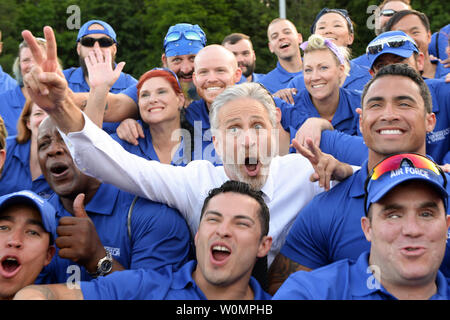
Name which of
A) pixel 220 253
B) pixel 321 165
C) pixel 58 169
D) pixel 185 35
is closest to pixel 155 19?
pixel 185 35

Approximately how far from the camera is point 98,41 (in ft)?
19.4

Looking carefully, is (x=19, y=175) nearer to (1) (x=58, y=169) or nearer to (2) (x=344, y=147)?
(1) (x=58, y=169)

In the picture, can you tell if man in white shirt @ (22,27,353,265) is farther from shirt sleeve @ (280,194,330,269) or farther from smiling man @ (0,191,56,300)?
smiling man @ (0,191,56,300)

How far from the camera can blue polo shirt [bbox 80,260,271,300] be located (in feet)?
9.55

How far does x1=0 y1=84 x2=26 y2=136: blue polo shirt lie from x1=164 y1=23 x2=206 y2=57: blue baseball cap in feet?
5.46

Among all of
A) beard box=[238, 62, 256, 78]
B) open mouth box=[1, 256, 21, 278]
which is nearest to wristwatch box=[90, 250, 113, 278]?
open mouth box=[1, 256, 21, 278]

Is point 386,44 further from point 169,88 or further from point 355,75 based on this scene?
point 169,88

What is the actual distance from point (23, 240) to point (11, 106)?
10.4 feet

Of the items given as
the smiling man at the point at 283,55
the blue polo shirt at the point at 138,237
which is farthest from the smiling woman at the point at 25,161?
the smiling man at the point at 283,55

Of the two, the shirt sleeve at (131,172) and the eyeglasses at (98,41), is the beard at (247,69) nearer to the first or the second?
the eyeglasses at (98,41)

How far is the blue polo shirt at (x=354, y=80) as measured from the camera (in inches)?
227

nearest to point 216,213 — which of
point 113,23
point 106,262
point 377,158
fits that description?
point 106,262

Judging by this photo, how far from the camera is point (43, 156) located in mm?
3840

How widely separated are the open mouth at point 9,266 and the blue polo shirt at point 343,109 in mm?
2764
